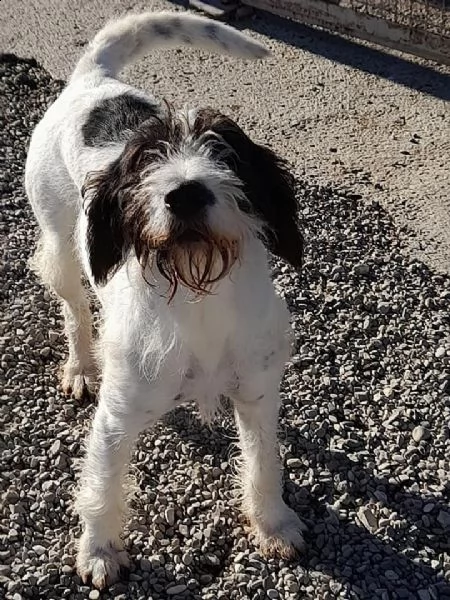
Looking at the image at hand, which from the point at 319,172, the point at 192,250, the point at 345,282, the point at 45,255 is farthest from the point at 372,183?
the point at 192,250

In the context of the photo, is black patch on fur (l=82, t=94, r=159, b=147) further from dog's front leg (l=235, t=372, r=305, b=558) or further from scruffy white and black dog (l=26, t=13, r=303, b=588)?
dog's front leg (l=235, t=372, r=305, b=558)

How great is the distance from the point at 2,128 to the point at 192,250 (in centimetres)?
441

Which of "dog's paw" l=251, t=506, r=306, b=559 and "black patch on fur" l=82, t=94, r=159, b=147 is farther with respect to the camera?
"dog's paw" l=251, t=506, r=306, b=559

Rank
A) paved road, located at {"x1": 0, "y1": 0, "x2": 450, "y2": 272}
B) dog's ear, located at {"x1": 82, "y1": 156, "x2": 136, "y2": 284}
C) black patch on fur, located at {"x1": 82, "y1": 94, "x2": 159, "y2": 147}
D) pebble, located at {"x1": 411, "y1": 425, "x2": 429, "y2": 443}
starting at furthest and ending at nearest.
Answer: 1. paved road, located at {"x1": 0, "y1": 0, "x2": 450, "y2": 272}
2. pebble, located at {"x1": 411, "y1": 425, "x2": 429, "y2": 443}
3. black patch on fur, located at {"x1": 82, "y1": 94, "x2": 159, "y2": 147}
4. dog's ear, located at {"x1": 82, "y1": 156, "x2": 136, "y2": 284}

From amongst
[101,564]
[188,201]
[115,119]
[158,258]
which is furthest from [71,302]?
[188,201]

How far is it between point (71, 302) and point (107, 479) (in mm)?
1124

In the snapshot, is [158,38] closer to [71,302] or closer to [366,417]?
[71,302]

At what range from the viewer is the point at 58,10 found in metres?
8.33

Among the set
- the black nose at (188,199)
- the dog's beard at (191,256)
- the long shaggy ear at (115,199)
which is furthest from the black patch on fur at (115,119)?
the black nose at (188,199)

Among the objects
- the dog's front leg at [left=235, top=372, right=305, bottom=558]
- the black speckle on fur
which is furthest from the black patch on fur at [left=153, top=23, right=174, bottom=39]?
the dog's front leg at [left=235, top=372, right=305, bottom=558]

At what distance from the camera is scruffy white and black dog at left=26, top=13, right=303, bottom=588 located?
2.58m

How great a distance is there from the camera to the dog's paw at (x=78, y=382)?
14.7 ft

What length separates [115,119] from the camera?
361 centimetres

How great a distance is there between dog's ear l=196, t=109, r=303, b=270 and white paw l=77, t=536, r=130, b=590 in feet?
4.97
